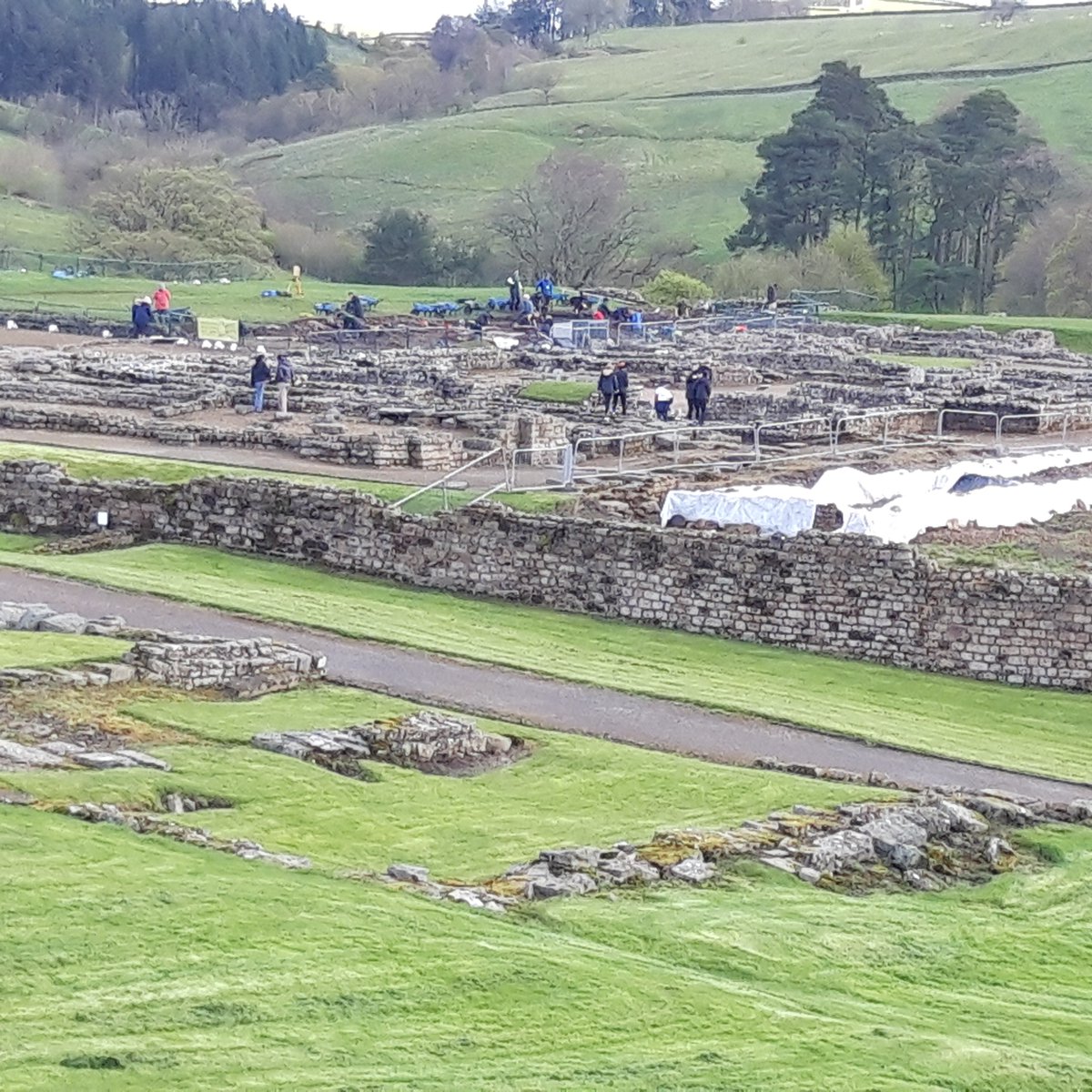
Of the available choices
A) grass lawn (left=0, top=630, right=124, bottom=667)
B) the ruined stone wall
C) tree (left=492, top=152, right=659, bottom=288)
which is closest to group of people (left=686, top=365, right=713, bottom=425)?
the ruined stone wall

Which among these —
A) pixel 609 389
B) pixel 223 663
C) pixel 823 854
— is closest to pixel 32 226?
pixel 609 389

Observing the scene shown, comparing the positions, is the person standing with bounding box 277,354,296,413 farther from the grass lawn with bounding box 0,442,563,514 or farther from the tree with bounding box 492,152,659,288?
the tree with bounding box 492,152,659,288

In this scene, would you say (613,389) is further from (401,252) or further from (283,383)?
(401,252)

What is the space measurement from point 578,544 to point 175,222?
6815 cm

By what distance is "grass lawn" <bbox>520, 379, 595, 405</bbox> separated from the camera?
153 ft

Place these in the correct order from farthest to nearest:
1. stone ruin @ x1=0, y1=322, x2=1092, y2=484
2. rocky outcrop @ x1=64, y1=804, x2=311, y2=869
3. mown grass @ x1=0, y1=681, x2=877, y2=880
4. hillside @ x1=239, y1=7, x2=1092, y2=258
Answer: hillside @ x1=239, y1=7, x2=1092, y2=258, stone ruin @ x1=0, y1=322, x2=1092, y2=484, mown grass @ x1=0, y1=681, x2=877, y2=880, rocky outcrop @ x1=64, y1=804, x2=311, y2=869

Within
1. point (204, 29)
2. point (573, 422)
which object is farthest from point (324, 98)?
point (573, 422)

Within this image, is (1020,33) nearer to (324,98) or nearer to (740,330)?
(324,98)

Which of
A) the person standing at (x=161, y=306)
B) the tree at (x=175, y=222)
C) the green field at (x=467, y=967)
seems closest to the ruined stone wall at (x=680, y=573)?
the green field at (x=467, y=967)

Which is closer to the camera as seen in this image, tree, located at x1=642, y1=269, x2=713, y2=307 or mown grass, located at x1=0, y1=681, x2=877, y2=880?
mown grass, located at x1=0, y1=681, x2=877, y2=880

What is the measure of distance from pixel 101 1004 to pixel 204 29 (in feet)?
567

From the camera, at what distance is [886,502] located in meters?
30.2

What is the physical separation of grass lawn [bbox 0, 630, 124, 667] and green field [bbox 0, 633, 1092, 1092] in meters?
3.60

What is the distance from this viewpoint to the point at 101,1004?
1042 cm
